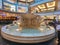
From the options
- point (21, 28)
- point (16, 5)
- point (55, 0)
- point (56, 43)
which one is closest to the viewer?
point (56, 43)

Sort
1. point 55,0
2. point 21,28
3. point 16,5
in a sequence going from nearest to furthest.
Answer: point 21,28, point 55,0, point 16,5

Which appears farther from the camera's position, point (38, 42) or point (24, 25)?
point (24, 25)

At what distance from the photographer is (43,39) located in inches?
213

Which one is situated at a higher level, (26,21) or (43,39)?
(26,21)

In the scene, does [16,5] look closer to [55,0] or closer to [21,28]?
[55,0]

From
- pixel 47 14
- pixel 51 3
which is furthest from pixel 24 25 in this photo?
pixel 51 3

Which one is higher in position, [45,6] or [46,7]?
[45,6]

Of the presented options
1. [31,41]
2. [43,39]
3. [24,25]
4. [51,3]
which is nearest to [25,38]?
[31,41]

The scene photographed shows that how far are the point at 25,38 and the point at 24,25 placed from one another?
1.88 meters

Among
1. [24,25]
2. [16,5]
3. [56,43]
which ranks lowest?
[56,43]

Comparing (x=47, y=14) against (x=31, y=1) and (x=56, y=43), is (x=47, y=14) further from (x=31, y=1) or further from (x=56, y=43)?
(x=56, y=43)

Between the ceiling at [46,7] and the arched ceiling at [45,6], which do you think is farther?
the ceiling at [46,7]

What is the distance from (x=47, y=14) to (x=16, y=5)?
35.2 feet

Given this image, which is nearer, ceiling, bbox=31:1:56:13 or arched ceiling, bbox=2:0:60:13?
arched ceiling, bbox=2:0:60:13
